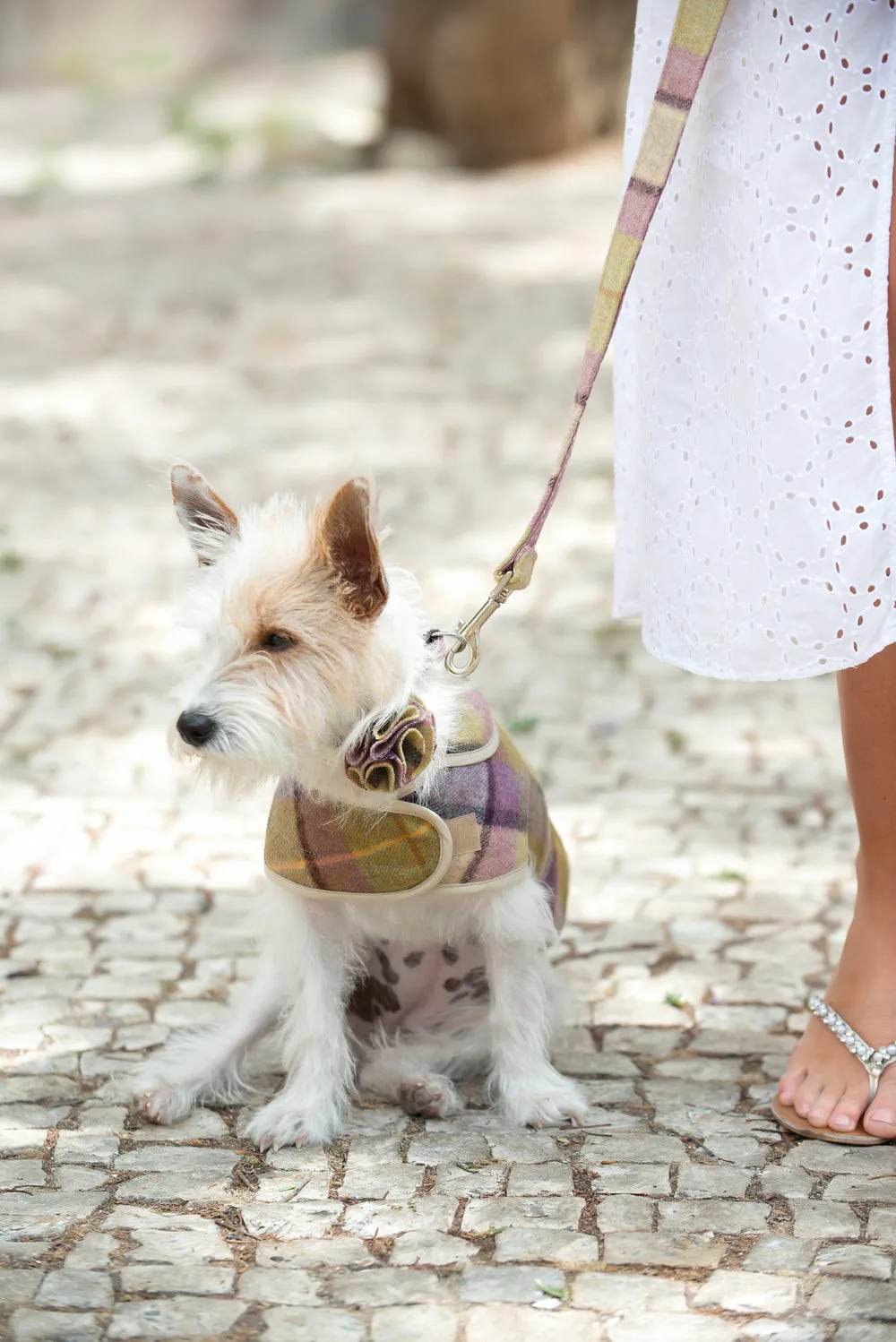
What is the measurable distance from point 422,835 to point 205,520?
67 centimetres

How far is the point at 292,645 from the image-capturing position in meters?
2.72

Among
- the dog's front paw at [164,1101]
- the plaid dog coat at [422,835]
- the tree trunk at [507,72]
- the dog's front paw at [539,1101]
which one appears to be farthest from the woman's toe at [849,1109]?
the tree trunk at [507,72]

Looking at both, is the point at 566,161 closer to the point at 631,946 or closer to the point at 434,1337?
the point at 631,946

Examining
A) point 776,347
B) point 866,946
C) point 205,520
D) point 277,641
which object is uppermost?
point 776,347

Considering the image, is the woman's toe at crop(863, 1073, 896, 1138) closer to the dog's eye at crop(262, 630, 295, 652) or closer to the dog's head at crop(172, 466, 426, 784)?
the dog's head at crop(172, 466, 426, 784)

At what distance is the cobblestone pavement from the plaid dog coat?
0.47 metres

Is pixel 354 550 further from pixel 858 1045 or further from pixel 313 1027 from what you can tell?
pixel 858 1045

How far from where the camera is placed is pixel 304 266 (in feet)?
35.7

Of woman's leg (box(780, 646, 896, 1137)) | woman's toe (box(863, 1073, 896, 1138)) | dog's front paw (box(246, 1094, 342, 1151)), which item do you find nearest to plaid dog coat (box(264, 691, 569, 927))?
dog's front paw (box(246, 1094, 342, 1151))

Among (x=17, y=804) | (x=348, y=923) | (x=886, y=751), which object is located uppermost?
(x=886, y=751)

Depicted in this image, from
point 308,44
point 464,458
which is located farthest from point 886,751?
point 308,44

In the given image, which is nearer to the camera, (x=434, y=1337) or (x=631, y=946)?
(x=434, y=1337)

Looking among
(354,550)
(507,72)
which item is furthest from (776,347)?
(507,72)

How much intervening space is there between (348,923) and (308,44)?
70.4 feet
